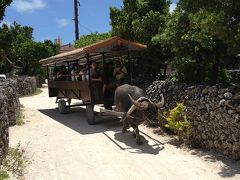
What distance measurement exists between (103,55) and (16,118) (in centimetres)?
384

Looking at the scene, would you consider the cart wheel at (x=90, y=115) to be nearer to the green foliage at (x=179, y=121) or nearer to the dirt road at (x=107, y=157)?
the dirt road at (x=107, y=157)

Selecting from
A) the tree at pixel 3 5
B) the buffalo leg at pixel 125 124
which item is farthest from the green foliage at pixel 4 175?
the tree at pixel 3 5

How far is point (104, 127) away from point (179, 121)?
10.2ft

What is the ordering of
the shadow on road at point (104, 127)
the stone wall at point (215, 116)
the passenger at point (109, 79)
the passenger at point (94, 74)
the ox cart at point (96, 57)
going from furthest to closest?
the passenger at point (109, 79), the passenger at point (94, 74), the ox cart at point (96, 57), the shadow on road at point (104, 127), the stone wall at point (215, 116)

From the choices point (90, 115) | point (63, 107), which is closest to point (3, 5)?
point (63, 107)

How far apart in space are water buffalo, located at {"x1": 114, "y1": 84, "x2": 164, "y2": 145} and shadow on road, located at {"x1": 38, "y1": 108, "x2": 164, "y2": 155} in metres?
0.28

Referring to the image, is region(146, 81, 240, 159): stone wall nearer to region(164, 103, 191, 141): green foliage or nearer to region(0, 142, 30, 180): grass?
region(164, 103, 191, 141): green foliage

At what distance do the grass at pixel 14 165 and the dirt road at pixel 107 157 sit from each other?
0.56ft

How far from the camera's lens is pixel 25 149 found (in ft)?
32.4

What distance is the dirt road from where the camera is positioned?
7.91 m

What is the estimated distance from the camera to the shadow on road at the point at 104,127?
394 inches

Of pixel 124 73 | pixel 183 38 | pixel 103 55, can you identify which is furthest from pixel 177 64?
pixel 103 55

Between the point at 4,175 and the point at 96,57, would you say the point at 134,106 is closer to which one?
the point at 4,175

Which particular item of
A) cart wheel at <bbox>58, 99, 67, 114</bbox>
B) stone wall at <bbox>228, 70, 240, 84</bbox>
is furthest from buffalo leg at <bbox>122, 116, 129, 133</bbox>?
cart wheel at <bbox>58, 99, 67, 114</bbox>
